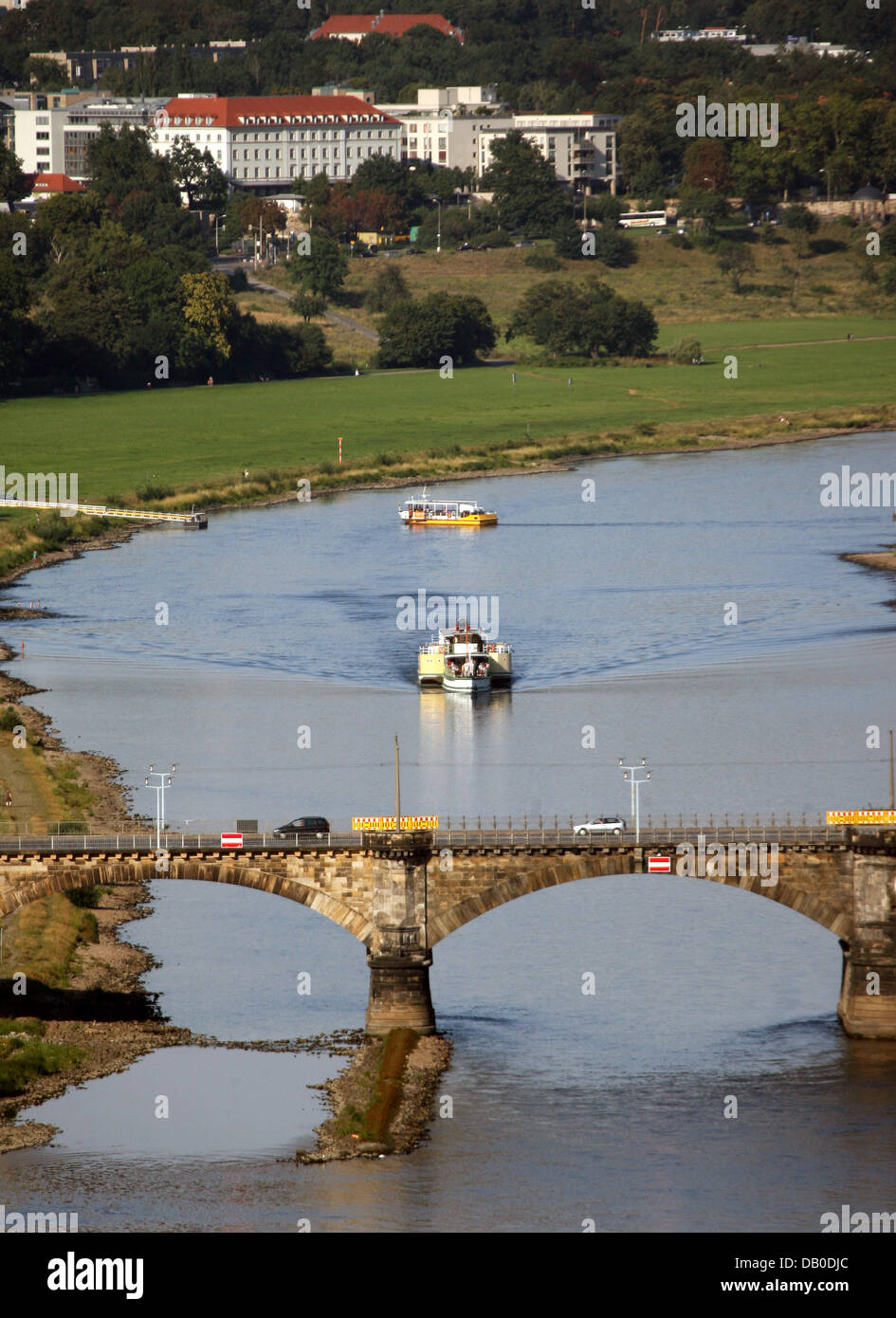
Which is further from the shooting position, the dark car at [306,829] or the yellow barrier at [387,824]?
the dark car at [306,829]

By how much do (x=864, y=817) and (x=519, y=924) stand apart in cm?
2144

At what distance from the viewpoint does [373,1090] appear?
80.9 m

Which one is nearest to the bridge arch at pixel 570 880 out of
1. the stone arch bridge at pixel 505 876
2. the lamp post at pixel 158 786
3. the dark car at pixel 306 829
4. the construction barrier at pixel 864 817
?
the stone arch bridge at pixel 505 876

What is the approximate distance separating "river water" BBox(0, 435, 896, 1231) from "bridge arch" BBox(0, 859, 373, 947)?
5178 mm

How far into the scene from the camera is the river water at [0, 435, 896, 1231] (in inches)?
2958

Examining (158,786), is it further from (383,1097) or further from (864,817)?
(864,817)

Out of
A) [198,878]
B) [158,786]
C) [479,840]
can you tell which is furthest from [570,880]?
[158,786]

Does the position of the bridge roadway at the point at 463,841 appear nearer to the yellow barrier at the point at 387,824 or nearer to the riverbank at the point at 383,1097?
the yellow barrier at the point at 387,824

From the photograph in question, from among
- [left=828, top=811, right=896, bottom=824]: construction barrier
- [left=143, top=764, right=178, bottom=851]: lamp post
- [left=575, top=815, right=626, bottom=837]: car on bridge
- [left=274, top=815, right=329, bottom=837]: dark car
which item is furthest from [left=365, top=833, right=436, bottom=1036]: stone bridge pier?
[left=828, top=811, right=896, bottom=824]: construction barrier

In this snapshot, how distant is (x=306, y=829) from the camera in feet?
299

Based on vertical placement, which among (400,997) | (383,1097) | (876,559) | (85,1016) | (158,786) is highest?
(876,559)

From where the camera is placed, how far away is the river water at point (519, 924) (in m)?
75.1

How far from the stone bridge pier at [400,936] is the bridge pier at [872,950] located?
1468cm
